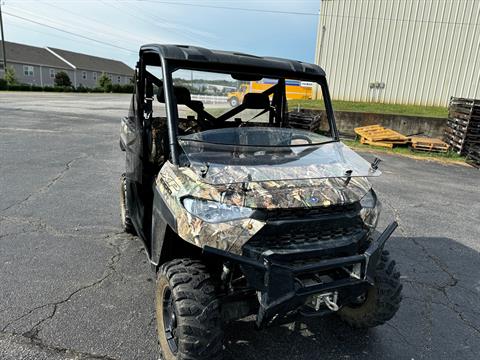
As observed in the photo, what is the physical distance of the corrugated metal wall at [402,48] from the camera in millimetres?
16719

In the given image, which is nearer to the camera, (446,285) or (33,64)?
(446,285)

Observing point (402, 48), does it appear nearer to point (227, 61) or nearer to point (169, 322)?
point (227, 61)

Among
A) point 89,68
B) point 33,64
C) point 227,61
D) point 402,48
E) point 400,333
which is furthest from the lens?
point 89,68

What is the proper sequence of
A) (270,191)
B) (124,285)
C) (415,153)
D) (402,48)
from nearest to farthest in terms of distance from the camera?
(270,191)
(124,285)
(415,153)
(402,48)

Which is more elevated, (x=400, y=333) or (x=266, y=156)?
(x=266, y=156)

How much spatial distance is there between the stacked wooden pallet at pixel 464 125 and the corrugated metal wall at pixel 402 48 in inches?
221

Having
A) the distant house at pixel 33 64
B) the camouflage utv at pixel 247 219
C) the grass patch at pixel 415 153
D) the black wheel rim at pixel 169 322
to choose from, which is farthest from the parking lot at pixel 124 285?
the distant house at pixel 33 64

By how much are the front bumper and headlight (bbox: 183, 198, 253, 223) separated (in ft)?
0.59

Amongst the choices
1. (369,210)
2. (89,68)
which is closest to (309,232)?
(369,210)

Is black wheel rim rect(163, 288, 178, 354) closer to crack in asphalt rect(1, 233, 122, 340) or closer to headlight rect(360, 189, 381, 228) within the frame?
crack in asphalt rect(1, 233, 122, 340)

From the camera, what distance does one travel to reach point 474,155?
34.8 feet

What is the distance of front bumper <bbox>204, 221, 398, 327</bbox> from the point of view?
81.8 inches

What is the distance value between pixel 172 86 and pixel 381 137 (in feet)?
35.6

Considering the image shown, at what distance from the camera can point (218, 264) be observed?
2529mm
